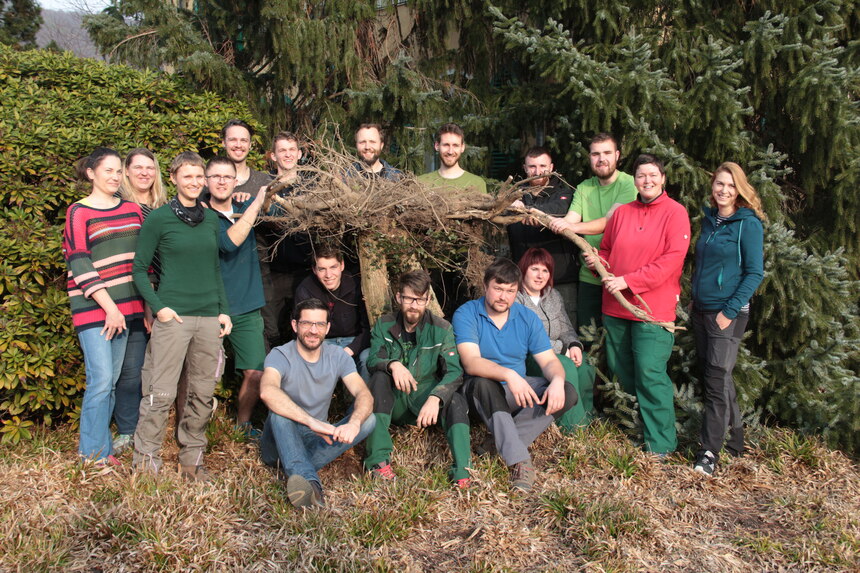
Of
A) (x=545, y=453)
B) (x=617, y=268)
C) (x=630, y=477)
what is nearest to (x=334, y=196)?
(x=617, y=268)

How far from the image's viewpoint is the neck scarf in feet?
13.1

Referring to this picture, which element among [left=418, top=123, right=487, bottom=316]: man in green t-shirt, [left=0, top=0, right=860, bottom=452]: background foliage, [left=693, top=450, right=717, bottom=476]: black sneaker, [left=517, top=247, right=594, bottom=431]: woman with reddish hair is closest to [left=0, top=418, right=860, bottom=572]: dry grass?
[left=693, top=450, right=717, bottom=476]: black sneaker

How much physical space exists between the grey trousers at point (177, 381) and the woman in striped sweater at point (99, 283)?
225 mm

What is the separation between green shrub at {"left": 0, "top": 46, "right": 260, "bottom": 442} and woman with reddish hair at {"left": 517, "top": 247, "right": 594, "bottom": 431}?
3124 mm

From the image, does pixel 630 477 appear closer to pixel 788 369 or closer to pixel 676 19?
pixel 788 369

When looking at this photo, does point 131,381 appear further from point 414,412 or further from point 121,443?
point 414,412

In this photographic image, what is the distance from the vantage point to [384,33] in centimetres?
758

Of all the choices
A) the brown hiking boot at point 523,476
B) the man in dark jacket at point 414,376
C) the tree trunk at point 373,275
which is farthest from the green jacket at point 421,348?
the brown hiking boot at point 523,476

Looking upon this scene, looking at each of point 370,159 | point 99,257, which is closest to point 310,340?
point 99,257

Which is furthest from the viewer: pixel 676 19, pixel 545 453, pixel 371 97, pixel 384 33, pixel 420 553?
pixel 384 33

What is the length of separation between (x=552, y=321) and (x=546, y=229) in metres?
0.81

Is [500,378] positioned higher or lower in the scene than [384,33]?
lower

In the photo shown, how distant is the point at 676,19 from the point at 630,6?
1.36 ft

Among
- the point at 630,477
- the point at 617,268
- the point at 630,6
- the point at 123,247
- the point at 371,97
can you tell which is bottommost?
the point at 630,477
